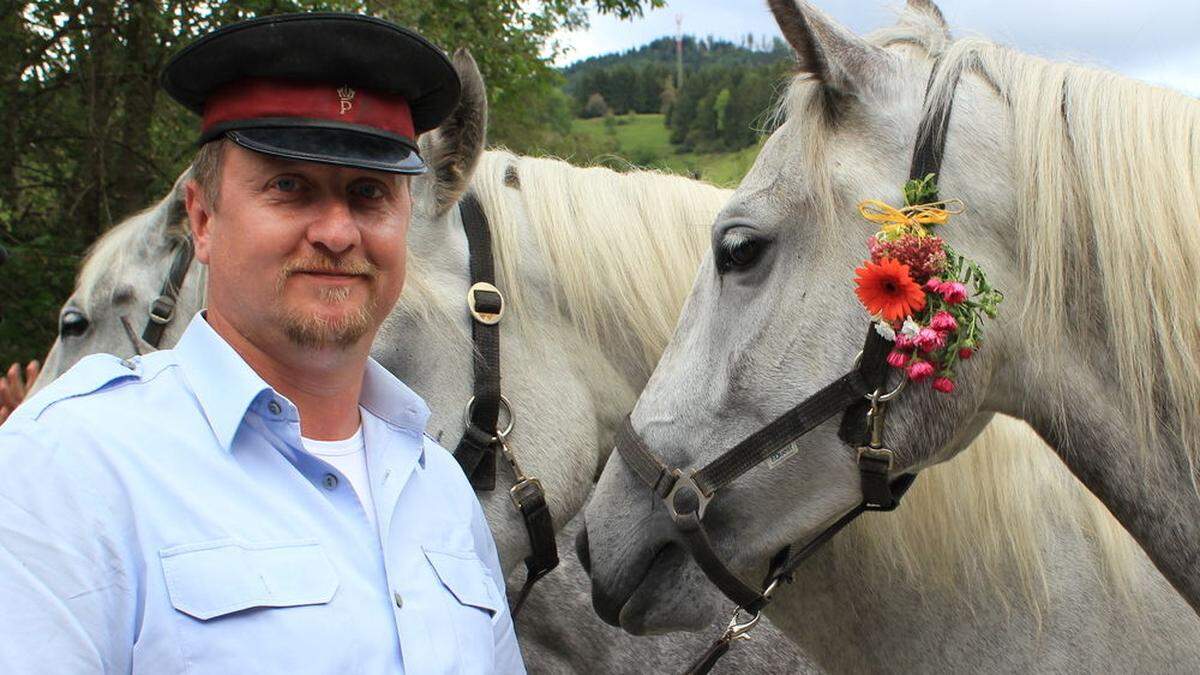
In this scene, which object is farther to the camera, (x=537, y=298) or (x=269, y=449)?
(x=537, y=298)

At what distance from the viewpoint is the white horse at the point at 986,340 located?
1844mm

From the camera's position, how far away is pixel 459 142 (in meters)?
2.74

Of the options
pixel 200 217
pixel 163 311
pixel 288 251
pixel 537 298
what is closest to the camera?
pixel 288 251

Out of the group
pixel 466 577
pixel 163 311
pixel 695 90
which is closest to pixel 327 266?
pixel 466 577

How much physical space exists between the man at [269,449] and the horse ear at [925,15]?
3.66 feet

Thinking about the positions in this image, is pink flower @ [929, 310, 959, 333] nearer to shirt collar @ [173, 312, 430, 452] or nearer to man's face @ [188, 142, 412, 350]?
man's face @ [188, 142, 412, 350]

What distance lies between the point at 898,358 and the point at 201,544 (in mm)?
1245

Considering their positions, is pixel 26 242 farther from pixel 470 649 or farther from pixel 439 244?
pixel 470 649

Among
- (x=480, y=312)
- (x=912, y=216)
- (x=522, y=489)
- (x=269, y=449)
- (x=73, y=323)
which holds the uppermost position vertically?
(x=912, y=216)

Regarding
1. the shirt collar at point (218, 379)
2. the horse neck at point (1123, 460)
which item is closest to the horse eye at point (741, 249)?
the horse neck at point (1123, 460)

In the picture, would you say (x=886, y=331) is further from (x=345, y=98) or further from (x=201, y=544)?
(x=201, y=544)

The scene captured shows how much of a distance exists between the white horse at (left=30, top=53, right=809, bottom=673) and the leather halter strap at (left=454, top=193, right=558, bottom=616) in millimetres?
31

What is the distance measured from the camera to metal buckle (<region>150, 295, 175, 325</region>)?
3.11 metres

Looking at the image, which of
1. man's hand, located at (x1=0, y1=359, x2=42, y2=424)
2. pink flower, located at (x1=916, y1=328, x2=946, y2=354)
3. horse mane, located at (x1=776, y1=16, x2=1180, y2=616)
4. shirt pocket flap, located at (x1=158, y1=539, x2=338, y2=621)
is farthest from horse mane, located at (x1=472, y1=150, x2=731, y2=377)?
man's hand, located at (x1=0, y1=359, x2=42, y2=424)
